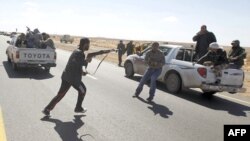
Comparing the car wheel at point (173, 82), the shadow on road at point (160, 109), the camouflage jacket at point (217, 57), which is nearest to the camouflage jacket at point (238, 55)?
the camouflage jacket at point (217, 57)

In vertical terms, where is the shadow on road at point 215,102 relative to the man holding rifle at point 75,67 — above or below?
below

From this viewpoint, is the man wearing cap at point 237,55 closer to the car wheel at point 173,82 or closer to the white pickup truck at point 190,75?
the white pickup truck at point 190,75

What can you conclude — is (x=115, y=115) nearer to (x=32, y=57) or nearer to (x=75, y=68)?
(x=75, y=68)

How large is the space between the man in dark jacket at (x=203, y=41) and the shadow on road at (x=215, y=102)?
4.54 feet

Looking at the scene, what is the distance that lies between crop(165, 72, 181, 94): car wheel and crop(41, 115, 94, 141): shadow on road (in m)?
4.87

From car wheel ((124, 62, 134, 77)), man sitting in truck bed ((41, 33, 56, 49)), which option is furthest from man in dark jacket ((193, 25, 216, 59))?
man sitting in truck bed ((41, 33, 56, 49))

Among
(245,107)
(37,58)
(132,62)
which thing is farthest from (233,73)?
(37,58)

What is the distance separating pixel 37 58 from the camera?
610 inches

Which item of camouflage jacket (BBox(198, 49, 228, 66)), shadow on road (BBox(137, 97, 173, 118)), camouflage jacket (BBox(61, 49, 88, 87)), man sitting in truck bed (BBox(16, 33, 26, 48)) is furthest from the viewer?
man sitting in truck bed (BBox(16, 33, 26, 48))

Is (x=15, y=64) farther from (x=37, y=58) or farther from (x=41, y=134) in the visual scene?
(x=41, y=134)

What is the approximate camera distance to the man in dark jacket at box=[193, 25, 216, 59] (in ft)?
41.2

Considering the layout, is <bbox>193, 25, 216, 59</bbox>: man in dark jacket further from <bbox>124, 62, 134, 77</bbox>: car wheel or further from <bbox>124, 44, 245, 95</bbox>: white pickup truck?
<bbox>124, 62, 134, 77</bbox>: car wheel

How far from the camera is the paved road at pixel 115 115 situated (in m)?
6.49

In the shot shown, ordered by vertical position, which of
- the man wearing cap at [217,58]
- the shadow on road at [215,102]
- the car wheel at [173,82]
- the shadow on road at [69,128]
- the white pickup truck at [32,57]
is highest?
the man wearing cap at [217,58]
